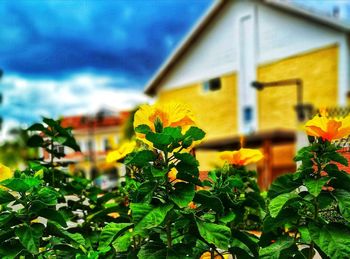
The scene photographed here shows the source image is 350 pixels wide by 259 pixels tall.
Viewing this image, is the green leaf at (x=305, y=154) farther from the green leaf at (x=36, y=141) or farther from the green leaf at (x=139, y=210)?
the green leaf at (x=36, y=141)

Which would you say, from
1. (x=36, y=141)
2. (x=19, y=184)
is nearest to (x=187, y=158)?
(x=19, y=184)

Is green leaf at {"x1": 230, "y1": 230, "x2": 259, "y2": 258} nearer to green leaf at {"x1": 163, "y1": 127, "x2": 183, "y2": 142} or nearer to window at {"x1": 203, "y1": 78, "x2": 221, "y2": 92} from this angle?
green leaf at {"x1": 163, "y1": 127, "x2": 183, "y2": 142}

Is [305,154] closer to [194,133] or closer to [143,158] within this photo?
[194,133]

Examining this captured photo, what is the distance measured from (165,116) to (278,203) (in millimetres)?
318

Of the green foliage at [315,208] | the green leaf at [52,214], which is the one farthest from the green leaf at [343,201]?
the green leaf at [52,214]

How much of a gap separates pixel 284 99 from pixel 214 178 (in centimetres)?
828

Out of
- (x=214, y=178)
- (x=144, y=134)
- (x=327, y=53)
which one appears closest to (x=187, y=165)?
(x=144, y=134)

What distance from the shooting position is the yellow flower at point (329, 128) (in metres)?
1.12

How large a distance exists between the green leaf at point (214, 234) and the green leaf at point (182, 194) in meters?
0.08

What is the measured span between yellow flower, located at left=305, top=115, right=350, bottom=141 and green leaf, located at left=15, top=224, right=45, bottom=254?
655 millimetres

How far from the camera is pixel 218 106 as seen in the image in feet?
35.4

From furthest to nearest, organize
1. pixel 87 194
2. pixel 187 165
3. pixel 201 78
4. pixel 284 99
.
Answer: pixel 201 78
pixel 284 99
pixel 87 194
pixel 187 165

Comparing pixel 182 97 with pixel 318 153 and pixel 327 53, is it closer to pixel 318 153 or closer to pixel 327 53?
pixel 327 53

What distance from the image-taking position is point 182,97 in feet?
38.5
